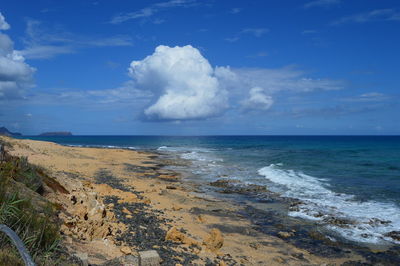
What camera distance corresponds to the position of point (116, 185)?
1912cm

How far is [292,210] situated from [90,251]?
11388 mm

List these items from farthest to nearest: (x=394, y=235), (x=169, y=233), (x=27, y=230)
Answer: (x=394, y=235), (x=169, y=233), (x=27, y=230)

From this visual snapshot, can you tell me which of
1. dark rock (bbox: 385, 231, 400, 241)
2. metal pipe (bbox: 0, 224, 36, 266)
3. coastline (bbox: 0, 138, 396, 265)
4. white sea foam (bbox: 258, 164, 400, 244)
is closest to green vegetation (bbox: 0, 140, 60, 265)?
metal pipe (bbox: 0, 224, 36, 266)

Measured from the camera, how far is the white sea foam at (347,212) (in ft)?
40.8

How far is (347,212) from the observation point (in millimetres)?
15070

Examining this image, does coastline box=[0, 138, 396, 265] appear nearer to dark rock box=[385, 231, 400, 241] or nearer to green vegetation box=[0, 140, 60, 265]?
green vegetation box=[0, 140, 60, 265]

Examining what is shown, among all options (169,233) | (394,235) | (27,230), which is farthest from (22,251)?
(394,235)

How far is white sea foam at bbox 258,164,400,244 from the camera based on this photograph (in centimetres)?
1242

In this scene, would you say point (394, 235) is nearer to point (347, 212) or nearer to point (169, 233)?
point (347, 212)

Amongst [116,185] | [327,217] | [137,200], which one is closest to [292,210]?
[327,217]

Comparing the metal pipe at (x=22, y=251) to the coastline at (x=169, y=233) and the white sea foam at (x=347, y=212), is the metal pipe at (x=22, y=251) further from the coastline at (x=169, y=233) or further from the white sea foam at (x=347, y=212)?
the white sea foam at (x=347, y=212)

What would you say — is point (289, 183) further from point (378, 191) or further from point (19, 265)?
point (19, 265)

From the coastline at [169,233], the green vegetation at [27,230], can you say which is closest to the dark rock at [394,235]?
the coastline at [169,233]

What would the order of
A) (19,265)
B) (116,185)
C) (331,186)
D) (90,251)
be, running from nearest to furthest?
(19,265) < (90,251) < (116,185) < (331,186)
